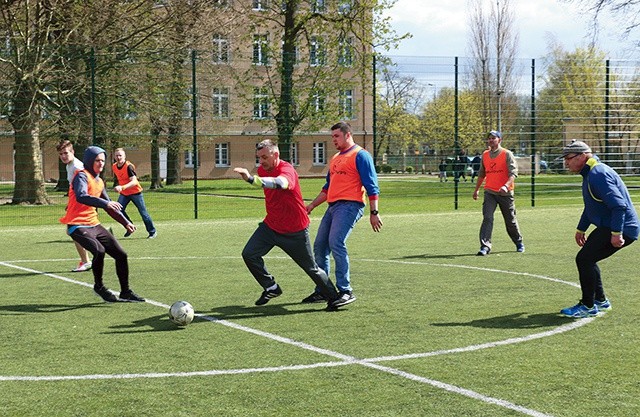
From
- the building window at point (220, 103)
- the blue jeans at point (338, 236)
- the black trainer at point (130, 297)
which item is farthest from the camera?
the building window at point (220, 103)

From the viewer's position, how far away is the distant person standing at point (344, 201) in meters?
10.5

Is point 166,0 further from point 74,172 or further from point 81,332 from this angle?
point 81,332

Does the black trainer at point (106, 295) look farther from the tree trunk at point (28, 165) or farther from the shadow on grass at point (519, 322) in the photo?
the tree trunk at point (28, 165)

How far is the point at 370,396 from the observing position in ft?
21.0

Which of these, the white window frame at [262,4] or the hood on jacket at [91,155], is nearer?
the hood on jacket at [91,155]

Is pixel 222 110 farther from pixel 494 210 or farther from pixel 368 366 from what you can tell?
pixel 368 366

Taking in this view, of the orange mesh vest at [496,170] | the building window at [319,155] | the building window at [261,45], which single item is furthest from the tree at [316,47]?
the orange mesh vest at [496,170]

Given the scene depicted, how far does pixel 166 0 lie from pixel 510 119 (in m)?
15.5

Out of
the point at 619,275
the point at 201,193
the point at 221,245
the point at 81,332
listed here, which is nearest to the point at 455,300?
the point at 619,275

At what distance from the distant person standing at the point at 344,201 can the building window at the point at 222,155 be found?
182 ft

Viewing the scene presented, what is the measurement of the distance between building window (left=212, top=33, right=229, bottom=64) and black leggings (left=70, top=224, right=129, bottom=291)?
20894 mm

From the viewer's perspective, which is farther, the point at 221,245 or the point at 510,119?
the point at 510,119

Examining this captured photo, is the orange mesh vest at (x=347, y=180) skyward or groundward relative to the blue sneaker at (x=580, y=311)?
skyward

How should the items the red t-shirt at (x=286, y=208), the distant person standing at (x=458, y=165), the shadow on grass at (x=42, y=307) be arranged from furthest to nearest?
the distant person standing at (x=458, y=165) < the shadow on grass at (x=42, y=307) < the red t-shirt at (x=286, y=208)
